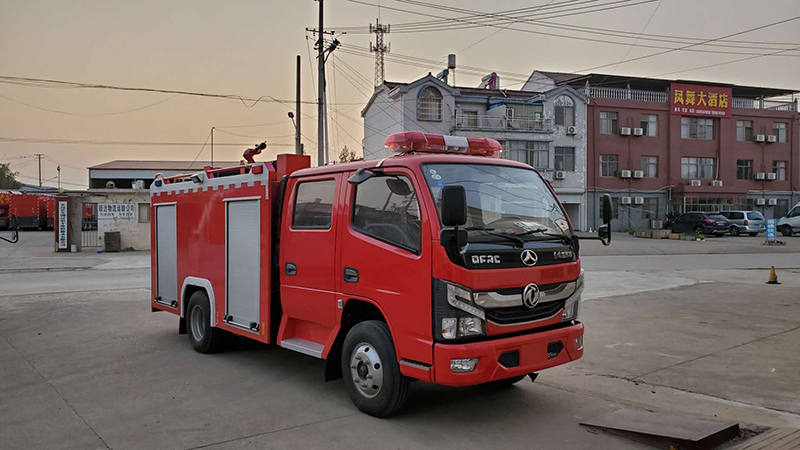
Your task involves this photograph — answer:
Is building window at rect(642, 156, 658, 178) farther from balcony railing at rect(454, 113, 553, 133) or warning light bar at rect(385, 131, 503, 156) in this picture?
warning light bar at rect(385, 131, 503, 156)

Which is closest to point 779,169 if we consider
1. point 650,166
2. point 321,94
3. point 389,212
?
point 650,166

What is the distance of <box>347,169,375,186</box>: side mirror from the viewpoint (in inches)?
217

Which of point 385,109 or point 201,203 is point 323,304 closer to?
point 201,203

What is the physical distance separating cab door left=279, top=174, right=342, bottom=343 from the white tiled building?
35479mm

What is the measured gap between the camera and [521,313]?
5164 mm

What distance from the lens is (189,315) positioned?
333 inches

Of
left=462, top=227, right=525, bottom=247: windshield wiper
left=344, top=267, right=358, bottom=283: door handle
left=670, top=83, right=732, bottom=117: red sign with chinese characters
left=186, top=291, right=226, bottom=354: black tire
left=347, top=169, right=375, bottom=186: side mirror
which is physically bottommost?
left=186, top=291, right=226, bottom=354: black tire

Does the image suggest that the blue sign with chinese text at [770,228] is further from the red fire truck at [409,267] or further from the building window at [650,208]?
the red fire truck at [409,267]

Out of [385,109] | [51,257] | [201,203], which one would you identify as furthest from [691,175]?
[201,203]

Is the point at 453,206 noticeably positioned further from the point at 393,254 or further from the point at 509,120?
the point at 509,120

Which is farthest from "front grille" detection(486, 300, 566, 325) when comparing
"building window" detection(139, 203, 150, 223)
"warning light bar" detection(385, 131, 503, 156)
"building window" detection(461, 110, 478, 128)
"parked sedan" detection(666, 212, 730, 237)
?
"parked sedan" detection(666, 212, 730, 237)

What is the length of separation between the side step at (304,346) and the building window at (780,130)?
57459 millimetres

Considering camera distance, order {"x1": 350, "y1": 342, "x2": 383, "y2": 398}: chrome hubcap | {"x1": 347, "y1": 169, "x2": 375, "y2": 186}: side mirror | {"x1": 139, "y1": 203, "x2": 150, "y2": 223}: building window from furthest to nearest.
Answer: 1. {"x1": 139, "y1": 203, "x2": 150, "y2": 223}: building window
2. {"x1": 347, "y1": 169, "x2": 375, "y2": 186}: side mirror
3. {"x1": 350, "y1": 342, "x2": 383, "y2": 398}: chrome hubcap

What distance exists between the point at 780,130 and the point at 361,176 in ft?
192
